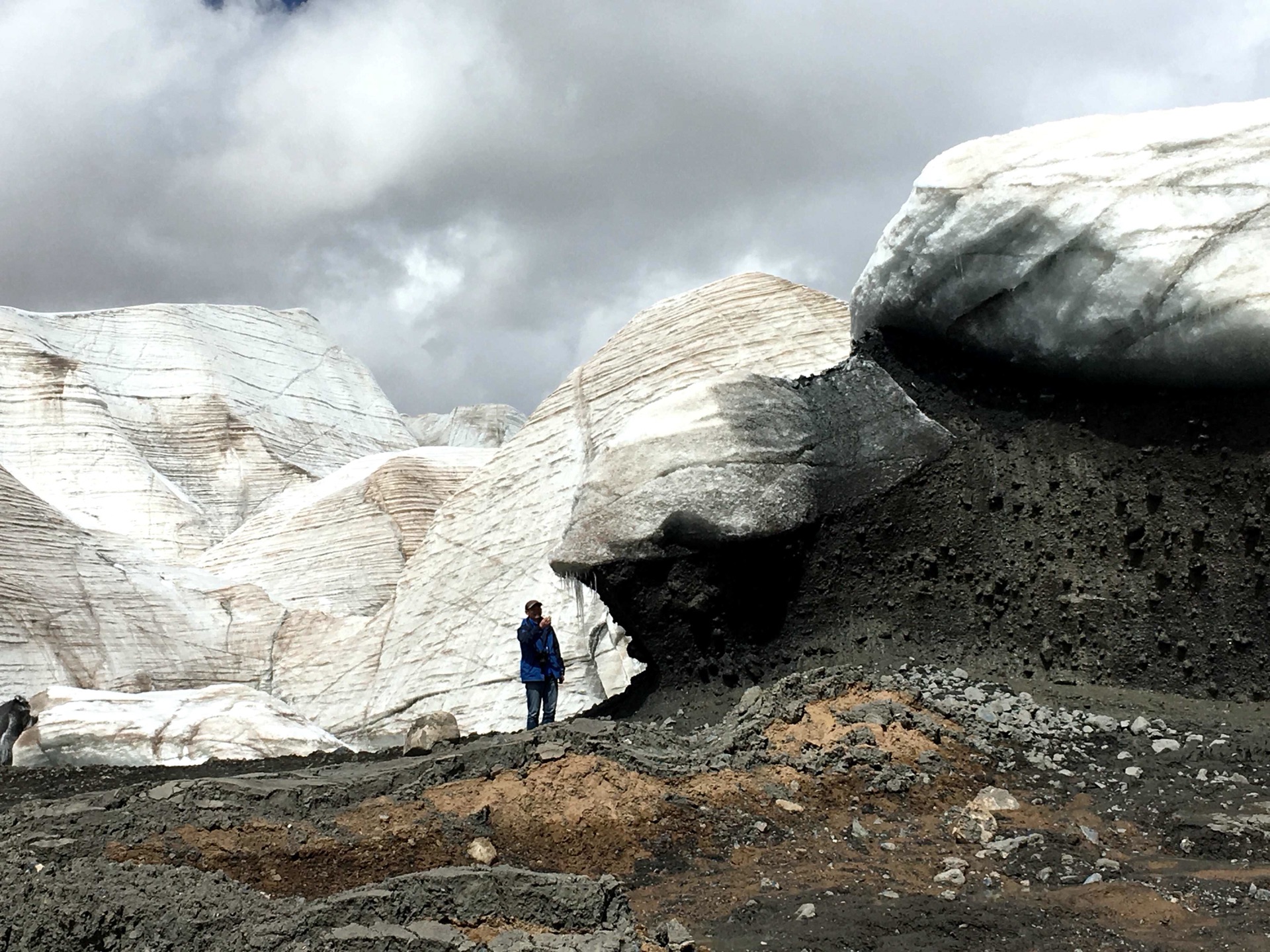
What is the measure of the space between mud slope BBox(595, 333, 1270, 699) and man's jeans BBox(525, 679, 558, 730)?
1.04 meters

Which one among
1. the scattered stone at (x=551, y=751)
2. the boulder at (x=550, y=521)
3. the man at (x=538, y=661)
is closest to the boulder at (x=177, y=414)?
the boulder at (x=550, y=521)

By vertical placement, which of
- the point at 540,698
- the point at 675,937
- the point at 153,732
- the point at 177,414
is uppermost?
the point at 177,414

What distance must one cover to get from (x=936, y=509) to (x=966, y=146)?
267 cm

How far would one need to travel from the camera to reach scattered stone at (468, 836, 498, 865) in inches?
251

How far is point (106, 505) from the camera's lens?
26031 millimetres

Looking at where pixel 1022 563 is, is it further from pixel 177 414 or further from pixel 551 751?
pixel 177 414

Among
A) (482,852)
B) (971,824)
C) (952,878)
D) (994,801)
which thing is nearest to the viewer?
(952,878)

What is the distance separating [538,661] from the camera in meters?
10.0

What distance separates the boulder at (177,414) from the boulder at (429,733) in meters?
14.8

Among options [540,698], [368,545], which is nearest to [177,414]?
[368,545]

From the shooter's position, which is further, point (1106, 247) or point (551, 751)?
point (1106, 247)

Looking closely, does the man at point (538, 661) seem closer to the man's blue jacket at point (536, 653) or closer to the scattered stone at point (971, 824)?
the man's blue jacket at point (536, 653)

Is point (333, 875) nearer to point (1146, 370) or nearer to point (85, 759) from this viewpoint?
point (1146, 370)

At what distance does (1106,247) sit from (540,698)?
562cm
